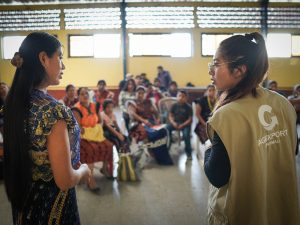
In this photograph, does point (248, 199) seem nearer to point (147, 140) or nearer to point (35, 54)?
point (35, 54)

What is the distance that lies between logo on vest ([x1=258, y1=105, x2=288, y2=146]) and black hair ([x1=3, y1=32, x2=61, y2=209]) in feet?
2.54

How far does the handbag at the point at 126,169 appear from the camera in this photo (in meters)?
3.55

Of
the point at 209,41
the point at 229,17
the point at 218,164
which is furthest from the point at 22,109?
the point at 229,17

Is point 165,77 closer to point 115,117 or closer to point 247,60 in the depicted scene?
point 115,117

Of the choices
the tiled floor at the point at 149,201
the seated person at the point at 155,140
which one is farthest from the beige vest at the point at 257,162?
the seated person at the point at 155,140

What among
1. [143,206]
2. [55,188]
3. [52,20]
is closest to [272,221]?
[55,188]

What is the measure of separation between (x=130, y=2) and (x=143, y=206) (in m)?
7.70

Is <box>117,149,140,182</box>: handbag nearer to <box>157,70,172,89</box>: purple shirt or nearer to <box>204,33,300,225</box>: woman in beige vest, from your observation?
<box>204,33,300,225</box>: woman in beige vest

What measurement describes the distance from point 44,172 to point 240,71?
2.62 feet

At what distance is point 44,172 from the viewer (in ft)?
3.69

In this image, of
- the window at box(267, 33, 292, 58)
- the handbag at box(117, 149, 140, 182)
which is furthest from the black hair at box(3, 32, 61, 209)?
the window at box(267, 33, 292, 58)

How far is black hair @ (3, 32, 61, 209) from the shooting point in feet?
3.44

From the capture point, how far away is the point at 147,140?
432cm

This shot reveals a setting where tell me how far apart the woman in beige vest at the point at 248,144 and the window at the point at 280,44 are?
9.47 metres
